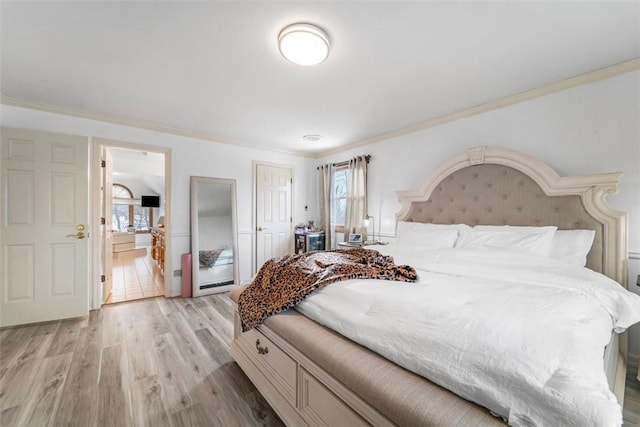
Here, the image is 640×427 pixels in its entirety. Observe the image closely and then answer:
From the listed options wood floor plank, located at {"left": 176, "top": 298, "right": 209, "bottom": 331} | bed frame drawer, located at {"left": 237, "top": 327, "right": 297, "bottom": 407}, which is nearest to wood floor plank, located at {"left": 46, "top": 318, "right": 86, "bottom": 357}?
wood floor plank, located at {"left": 176, "top": 298, "right": 209, "bottom": 331}

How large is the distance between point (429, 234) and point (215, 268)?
306cm

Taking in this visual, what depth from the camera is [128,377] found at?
1910mm

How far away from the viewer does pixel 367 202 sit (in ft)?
13.5

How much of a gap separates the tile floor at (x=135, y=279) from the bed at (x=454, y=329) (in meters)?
2.52

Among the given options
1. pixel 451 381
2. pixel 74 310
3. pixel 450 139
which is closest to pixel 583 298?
pixel 451 381

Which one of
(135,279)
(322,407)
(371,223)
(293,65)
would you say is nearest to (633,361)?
(322,407)

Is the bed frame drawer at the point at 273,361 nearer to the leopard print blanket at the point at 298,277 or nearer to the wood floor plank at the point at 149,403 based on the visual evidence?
the leopard print blanket at the point at 298,277

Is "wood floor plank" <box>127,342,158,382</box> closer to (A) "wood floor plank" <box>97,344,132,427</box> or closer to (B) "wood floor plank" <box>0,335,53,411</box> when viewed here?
(A) "wood floor plank" <box>97,344,132,427</box>

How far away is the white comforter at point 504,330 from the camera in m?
0.77

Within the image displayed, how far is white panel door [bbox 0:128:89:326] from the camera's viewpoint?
2658mm

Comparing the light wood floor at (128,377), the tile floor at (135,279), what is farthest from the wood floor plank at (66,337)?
the tile floor at (135,279)

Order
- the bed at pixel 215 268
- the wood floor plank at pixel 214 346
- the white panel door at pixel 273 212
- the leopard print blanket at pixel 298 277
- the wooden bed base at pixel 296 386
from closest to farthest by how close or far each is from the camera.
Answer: the wooden bed base at pixel 296 386 → the leopard print blanket at pixel 298 277 → the wood floor plank at pixel 214 346 → the bed at pixel 215 268 → the white panel door at pixel 273 212

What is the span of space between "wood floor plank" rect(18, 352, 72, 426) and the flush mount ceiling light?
2688 millimetres

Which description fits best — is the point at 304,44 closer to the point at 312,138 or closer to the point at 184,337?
the point at 312,138
